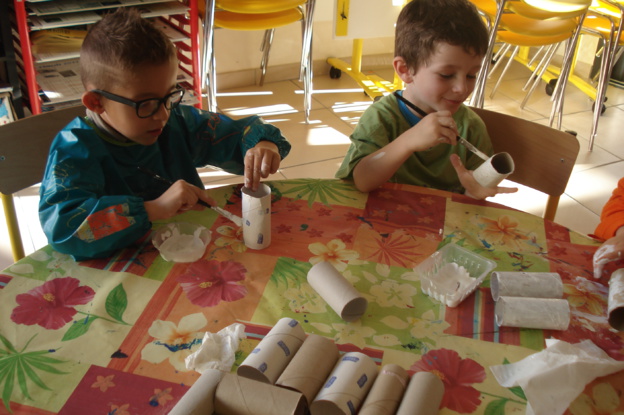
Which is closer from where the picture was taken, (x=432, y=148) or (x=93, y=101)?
(x=93, y=101)

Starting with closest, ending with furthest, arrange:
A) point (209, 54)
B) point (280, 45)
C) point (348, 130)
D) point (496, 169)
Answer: point (496, 169)
point (209, 54)
point (348, 130)
point (280, 45)

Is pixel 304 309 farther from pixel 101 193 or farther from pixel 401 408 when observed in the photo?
pixel 101 193

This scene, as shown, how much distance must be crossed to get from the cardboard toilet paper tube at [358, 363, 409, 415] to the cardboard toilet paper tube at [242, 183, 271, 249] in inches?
14.9

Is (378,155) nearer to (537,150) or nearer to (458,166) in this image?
(458,166)

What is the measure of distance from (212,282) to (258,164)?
0.26 m

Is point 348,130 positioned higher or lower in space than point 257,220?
lower

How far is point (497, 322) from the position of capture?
3.22 feet

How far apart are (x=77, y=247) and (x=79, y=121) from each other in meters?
0.28

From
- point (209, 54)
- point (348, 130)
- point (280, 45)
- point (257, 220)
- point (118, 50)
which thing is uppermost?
point (118, 50)

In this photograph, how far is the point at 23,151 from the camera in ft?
4.10

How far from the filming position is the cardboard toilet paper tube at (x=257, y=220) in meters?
1.08

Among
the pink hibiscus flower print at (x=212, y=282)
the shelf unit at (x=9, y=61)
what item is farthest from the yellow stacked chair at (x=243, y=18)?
the pink hibiscus flower print at (x=212, y=282)

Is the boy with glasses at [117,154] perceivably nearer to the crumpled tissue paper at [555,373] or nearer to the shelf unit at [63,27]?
the crumpled tissue paper at [555,373]

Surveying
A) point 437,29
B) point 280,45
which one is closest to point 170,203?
point 437,29
